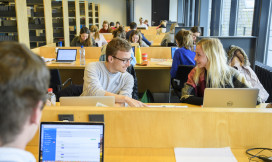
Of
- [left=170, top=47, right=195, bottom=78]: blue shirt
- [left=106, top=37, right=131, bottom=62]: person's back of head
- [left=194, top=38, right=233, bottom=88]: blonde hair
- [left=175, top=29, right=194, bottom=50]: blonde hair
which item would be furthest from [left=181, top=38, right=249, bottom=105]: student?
[left=175, top=29, right=194, bottom=50]: blonde hair

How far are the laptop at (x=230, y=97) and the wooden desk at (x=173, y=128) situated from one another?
1.32 ft

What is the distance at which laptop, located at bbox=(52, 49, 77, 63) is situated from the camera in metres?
4.28

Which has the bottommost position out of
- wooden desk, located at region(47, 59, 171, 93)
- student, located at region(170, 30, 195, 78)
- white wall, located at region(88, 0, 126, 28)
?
wooden desk, located at region(47, 59, 171, 93)

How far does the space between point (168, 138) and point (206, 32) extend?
6771 mm

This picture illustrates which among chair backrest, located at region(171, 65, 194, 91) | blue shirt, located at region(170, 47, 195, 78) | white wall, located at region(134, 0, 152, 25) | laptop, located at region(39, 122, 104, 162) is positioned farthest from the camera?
white wall, located at region(134, 0, 152, 25)

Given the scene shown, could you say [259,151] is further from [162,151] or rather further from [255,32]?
[255,32]

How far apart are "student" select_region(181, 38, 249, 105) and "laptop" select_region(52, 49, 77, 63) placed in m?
2.48

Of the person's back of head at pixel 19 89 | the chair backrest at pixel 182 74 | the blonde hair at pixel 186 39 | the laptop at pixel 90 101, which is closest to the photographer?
the person's back of head at pixel 19 89

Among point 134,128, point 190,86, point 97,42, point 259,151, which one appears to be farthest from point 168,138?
point 97,42

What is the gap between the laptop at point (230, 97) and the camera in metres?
1.77

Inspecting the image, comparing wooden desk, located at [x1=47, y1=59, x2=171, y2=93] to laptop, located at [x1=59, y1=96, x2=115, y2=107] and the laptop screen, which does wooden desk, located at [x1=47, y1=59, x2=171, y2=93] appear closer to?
the laptop screen

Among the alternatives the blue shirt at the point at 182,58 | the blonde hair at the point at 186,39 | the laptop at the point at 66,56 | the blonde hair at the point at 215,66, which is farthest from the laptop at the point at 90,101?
the laptop at the point at 66,56

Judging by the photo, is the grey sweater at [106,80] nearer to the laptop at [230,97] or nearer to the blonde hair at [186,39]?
the laptop at [230,97]

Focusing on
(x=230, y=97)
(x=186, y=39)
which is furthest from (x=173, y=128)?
(x=186, y=39)
